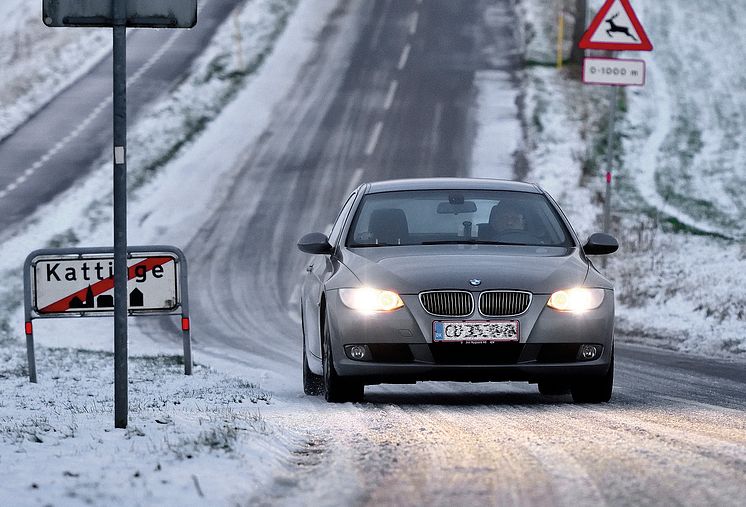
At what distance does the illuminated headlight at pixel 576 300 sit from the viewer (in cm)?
912

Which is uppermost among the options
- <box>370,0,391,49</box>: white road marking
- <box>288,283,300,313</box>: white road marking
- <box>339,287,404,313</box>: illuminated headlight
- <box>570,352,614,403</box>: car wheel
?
<box>370,0,391,49</box>: white road marking

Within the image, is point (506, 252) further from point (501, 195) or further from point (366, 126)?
point (366, 126)

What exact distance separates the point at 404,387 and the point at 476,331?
7.74 feet

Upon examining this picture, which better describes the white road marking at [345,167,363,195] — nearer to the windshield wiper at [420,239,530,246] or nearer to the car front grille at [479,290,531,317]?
the windshield wiper at [420,239,530,246]

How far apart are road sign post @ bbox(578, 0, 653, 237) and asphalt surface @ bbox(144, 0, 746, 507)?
16.3 ft

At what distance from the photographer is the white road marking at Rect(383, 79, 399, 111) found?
3342 centimetres

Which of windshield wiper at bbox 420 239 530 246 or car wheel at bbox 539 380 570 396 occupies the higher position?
windshield wiper at bbox 420 239 530 246

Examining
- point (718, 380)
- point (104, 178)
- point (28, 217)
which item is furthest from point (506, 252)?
point (104, 178)

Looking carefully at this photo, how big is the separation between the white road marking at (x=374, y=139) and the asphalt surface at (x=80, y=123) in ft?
17.3

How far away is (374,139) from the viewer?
30891mm

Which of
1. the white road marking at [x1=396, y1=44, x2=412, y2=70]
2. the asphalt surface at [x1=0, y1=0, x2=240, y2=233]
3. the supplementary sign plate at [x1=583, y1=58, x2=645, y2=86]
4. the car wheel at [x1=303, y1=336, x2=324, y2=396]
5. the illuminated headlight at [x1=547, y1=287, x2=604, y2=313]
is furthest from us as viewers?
the white road marking at [x1=396, y1=44, x2=412, y2=70]

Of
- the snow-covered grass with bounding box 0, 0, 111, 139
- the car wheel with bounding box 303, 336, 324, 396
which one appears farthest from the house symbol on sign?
the snow-covered grass with bounding box 0, 0, 111, 139

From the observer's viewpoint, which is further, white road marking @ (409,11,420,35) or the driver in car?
white road marking @ (409,11,420,35)

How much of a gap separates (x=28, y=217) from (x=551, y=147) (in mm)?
10644
